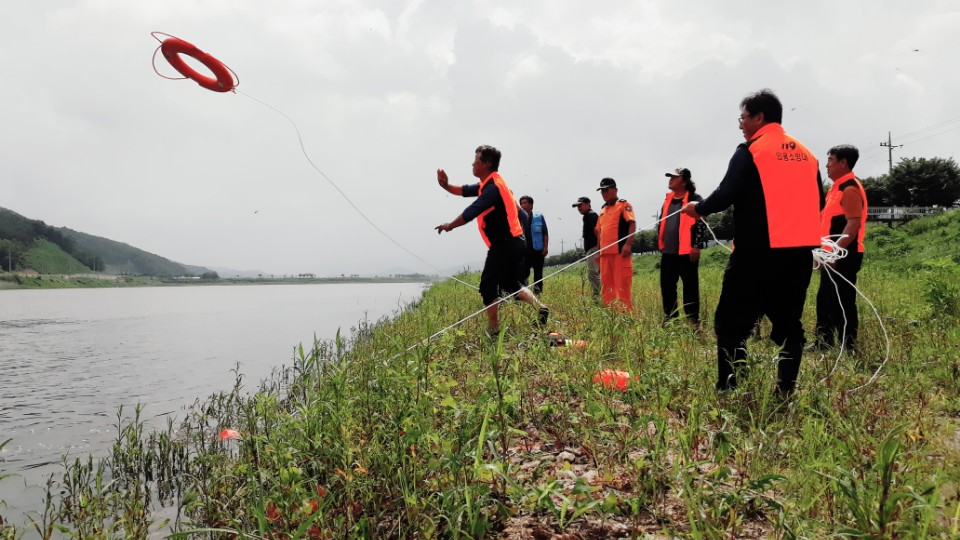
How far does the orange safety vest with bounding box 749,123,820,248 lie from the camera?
313 centimetres

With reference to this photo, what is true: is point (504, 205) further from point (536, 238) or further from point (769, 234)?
point (536, 238)

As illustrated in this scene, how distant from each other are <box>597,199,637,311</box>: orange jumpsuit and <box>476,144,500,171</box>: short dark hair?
218cm

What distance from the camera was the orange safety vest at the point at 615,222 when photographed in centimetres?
698

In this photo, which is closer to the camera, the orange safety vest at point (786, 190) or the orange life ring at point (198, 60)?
the orange safety vest at point (786, 190)

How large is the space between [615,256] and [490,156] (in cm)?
247

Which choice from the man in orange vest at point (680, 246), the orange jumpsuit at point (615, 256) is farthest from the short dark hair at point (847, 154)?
the orange jumpsuit at point (615, 256)

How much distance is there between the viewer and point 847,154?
16.1 feet

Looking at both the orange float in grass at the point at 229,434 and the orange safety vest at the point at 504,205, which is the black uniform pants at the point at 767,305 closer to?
the orange safety vest at the point at 504,205

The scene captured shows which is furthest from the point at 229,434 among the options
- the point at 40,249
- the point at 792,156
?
the point at 40,249

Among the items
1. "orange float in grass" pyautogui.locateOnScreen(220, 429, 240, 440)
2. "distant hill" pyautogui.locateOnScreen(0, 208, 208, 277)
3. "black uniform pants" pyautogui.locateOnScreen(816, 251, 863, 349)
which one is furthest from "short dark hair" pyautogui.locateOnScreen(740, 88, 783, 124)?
"distant hill" pyautogui.locateOnScreen(0, 208, 208, 277)

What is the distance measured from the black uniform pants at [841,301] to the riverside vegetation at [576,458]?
1.22ft

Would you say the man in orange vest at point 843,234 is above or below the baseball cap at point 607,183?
below

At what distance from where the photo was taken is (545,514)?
2.14m

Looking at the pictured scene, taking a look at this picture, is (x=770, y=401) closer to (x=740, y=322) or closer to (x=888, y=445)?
(x=740, y=322)
